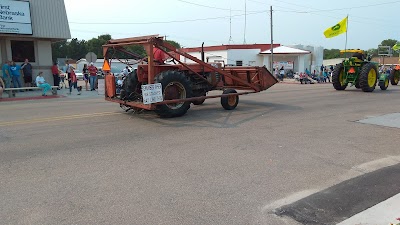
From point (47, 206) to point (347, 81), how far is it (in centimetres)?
1766

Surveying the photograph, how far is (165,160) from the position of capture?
593 centimetres

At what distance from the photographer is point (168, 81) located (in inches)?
367

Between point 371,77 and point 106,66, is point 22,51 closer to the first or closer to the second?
point 106,66

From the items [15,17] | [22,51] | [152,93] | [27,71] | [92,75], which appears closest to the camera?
[152,93]

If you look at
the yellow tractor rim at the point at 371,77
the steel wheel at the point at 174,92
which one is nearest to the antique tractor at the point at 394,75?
the yellow tractor rim at the point at 371,77

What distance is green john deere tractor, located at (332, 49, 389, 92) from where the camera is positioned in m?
17.6

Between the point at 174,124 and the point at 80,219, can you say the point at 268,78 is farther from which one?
the point at 80,219

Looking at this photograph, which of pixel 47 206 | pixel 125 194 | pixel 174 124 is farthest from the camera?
pixel 174 124

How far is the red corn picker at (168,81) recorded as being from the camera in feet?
29.2

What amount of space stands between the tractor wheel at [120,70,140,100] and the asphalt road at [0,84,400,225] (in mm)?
591

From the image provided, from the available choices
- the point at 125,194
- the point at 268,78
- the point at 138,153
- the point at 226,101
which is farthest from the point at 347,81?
the point at 125,194

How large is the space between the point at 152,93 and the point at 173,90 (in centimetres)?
100

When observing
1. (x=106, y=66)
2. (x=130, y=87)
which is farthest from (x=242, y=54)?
(x=130, y=87)

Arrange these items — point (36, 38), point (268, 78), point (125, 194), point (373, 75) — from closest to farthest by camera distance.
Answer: point (125, 194) < point (268, 78) < point (373, 75) < point (36, 38)
